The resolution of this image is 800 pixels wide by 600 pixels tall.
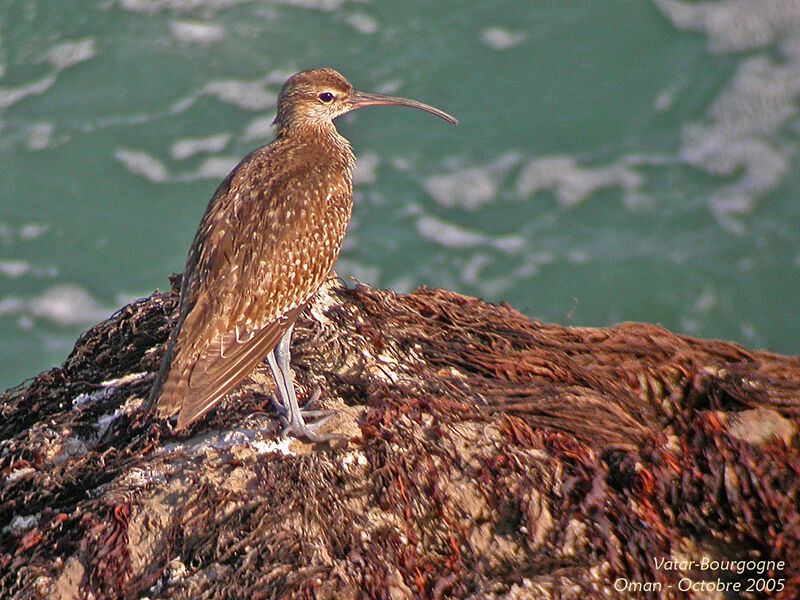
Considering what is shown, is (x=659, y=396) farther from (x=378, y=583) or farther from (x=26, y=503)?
(x=26, y=503)

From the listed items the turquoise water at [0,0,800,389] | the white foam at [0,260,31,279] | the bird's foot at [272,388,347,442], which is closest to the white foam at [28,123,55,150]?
the turquoise water at [0,0,800,389]

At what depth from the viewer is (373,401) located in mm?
4121

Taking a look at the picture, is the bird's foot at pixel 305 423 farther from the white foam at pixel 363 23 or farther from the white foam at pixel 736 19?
the white foam at pixel 736 19

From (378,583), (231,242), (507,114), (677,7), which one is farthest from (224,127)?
(378,583)

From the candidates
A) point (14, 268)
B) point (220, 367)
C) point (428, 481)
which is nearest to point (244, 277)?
point (220, 367)

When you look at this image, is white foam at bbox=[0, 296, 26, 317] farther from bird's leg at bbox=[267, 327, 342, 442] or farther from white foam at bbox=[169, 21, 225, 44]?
bird's leg at bbox=[267, 327, 342, 442]

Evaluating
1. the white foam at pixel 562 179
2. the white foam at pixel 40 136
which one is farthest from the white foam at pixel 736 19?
the white foam at pixel 40 136

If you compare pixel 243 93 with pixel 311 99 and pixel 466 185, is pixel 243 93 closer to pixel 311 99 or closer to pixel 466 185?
pixel 466 185

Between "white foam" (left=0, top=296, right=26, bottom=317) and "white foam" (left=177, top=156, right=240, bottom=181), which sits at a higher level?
"white foam" (left=177, top=156, right=240, bottom=181)

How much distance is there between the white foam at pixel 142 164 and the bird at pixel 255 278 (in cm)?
700

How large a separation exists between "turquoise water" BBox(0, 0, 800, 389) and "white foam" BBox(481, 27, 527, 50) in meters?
0.03

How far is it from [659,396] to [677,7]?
369 inches

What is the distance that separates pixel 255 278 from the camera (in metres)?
4.30

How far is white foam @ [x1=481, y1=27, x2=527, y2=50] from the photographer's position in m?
11.8
